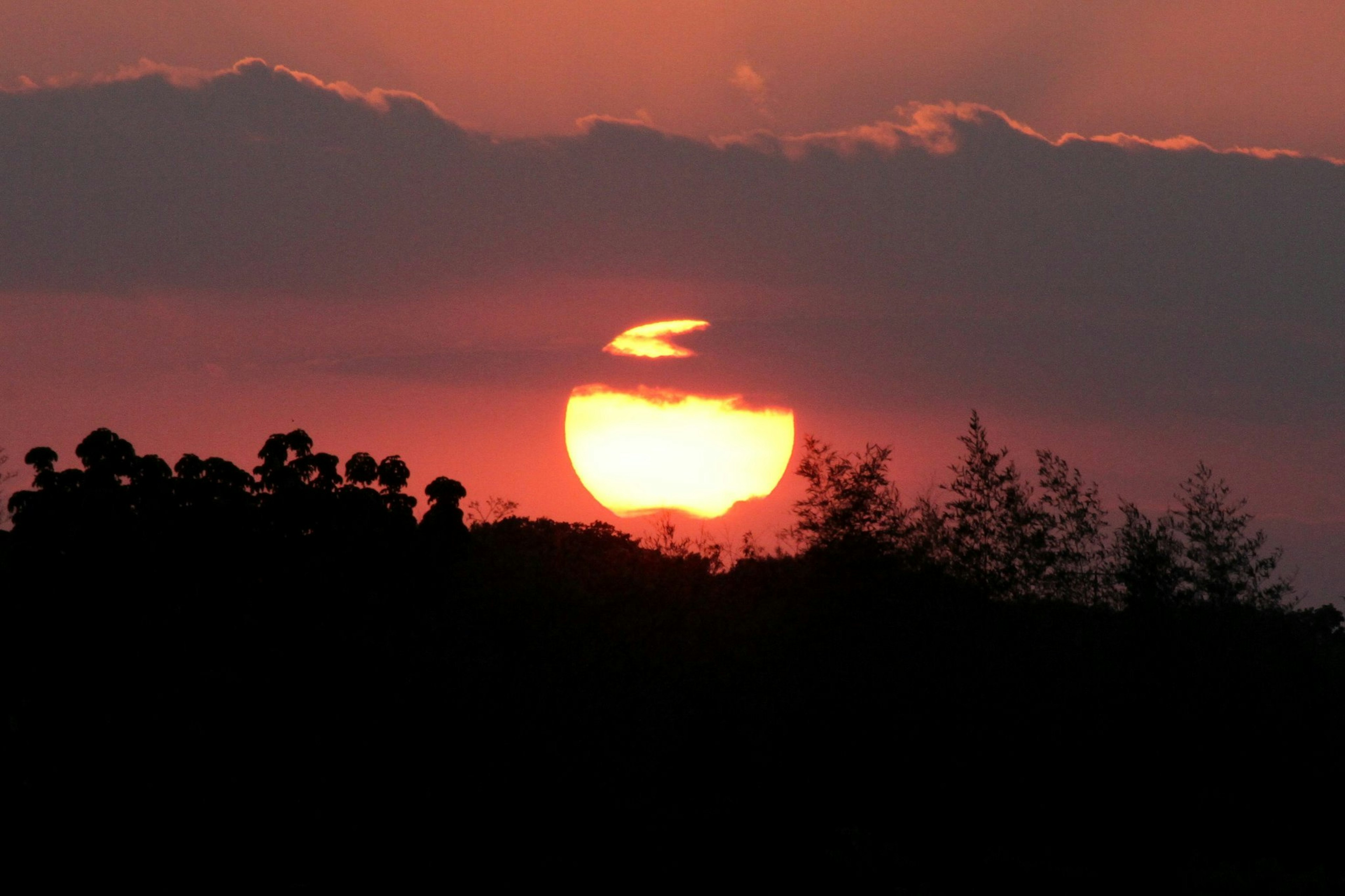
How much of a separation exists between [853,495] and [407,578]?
13.4m

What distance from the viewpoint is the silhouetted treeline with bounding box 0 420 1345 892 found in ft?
78.9

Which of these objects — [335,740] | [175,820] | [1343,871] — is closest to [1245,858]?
[1343,871]

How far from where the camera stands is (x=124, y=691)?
78.8ft

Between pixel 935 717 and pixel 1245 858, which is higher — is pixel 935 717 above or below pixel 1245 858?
above

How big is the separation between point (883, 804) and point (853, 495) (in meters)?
9.99

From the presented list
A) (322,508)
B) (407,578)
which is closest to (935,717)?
(407,578)

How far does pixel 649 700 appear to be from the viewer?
30.1 m

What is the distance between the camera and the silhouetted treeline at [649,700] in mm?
24047

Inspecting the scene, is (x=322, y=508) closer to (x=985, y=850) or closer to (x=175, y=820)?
(x=175, y=820)

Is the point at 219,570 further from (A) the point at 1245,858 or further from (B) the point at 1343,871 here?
(B) the point at 1343,871

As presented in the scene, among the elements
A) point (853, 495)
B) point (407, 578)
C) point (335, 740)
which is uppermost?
point (853, 495)

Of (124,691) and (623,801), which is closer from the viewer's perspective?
(124,691)

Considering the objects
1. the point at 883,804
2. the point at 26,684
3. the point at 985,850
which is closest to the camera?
the point at 26,684

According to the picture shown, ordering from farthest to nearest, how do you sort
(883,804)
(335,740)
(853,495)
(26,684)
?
(853,495) → (883,804) → (335,740) → (26,684)
